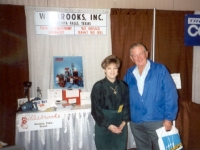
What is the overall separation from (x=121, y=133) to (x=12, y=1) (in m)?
2.51

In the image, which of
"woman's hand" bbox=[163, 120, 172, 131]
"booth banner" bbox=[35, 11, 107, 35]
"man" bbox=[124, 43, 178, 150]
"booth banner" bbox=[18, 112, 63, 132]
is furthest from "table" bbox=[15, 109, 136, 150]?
"booth banner" bbox=[35, 11, 107, 35]

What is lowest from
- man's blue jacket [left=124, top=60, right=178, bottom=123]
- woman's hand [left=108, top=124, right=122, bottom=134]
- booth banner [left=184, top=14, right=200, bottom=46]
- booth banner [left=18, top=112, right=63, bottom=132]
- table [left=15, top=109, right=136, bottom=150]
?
table [left=15, top=109, right=136, bottom=150]

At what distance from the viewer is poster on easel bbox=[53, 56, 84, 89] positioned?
9.86 ft

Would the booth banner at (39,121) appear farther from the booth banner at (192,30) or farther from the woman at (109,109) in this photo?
the booth banner at (192,30)

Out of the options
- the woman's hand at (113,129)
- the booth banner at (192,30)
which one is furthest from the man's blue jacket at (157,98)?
the booth banner at (192,30)

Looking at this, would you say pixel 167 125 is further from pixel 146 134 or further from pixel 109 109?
pixel 109 109

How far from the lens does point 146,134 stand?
2.09 m

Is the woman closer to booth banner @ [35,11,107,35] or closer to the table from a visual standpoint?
the table

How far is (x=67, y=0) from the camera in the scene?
117 inches

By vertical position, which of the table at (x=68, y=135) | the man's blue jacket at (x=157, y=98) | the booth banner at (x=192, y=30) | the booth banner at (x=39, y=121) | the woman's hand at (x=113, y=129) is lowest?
the table at (x=68, y=135)

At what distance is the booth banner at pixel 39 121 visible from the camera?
244 centimetres

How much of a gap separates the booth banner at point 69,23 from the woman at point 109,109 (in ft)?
4.07

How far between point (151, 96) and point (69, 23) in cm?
182

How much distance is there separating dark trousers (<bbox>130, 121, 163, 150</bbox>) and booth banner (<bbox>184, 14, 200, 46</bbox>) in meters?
1.95
